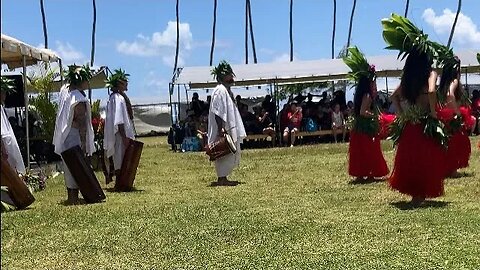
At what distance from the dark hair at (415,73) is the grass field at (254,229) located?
1.11 metres

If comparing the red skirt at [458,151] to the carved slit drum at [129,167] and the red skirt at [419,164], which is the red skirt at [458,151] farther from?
the carved slit drum at [129,167]

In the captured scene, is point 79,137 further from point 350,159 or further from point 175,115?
point 175,115

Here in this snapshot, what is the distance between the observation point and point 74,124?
773 centimetres

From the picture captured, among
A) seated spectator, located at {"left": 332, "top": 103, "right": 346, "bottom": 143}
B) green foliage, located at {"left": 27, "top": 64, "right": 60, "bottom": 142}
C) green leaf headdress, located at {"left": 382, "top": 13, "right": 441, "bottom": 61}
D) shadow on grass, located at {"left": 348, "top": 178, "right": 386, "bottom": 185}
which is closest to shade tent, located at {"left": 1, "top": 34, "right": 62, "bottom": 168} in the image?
green foliage, located at {"left": 27, "top": 64, "right": 60, "bottom": 142}

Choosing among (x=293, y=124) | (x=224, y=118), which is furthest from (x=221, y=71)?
(x=293, y=124)

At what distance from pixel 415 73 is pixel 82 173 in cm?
389

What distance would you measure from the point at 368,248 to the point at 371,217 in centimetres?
132

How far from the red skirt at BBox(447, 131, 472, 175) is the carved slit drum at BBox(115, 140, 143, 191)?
4.21m

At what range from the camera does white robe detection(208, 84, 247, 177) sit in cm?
925

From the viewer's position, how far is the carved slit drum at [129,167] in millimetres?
9070

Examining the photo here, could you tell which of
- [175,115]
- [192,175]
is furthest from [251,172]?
[175,115]

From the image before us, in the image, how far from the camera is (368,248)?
15.4ft

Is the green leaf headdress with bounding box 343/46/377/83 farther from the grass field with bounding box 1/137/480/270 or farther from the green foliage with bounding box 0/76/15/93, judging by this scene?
the green foliage with bounding box 0/76/15/93

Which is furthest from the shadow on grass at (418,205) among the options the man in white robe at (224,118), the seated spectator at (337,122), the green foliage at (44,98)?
the seated spectator at (337,122)
